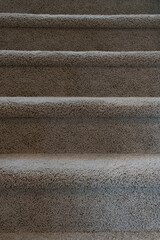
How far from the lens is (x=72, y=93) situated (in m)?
1.39

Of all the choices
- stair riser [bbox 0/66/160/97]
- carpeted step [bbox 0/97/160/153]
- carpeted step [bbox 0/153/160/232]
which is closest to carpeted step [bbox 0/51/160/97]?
stair riser [bbox 0/66/160/97]

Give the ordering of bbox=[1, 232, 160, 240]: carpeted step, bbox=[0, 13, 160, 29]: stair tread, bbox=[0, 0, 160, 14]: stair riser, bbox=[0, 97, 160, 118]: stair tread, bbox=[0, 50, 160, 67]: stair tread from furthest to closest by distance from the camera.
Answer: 1. bbox=[0, 0, 160, 14]: stair riser
2. bbox=[0, 13, 160, 29]: stair tread
3. bbox=[0, 50, 160, 67]: stair tread
4. bbox=[0, 97, 160, 118]: stair tread
5. bbox=[1, 232, 160, 240]: carpeted step

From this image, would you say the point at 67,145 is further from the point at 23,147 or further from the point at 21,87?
the point at 21,87

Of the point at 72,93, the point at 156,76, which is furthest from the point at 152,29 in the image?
the point at 72,93

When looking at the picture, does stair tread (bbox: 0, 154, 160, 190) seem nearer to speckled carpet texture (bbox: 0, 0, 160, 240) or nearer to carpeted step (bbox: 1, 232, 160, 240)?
speckled carpet texture (bbox: 0, 0, 160, 240)

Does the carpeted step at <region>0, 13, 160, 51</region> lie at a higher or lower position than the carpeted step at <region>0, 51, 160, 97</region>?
higher

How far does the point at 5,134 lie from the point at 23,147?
0.09 meters

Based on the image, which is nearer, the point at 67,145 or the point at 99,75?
the point at 67,145

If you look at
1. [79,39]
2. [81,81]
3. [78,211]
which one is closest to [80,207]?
[78,211]

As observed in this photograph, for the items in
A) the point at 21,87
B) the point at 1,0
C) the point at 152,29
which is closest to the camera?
the point at 21,87

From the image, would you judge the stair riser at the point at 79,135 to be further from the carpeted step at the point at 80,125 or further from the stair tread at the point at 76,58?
the stair tread at the point at 76,58

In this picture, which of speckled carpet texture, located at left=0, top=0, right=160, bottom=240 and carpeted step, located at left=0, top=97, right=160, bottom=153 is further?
carpeted step, located at left=0, top=97, right=160, bottom=153

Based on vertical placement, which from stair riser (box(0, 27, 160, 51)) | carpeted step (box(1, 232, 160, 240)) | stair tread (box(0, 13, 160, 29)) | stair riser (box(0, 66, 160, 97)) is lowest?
carpeted step (box(1, 232, 160, 240))

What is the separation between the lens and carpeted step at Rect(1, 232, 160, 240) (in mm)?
1003
